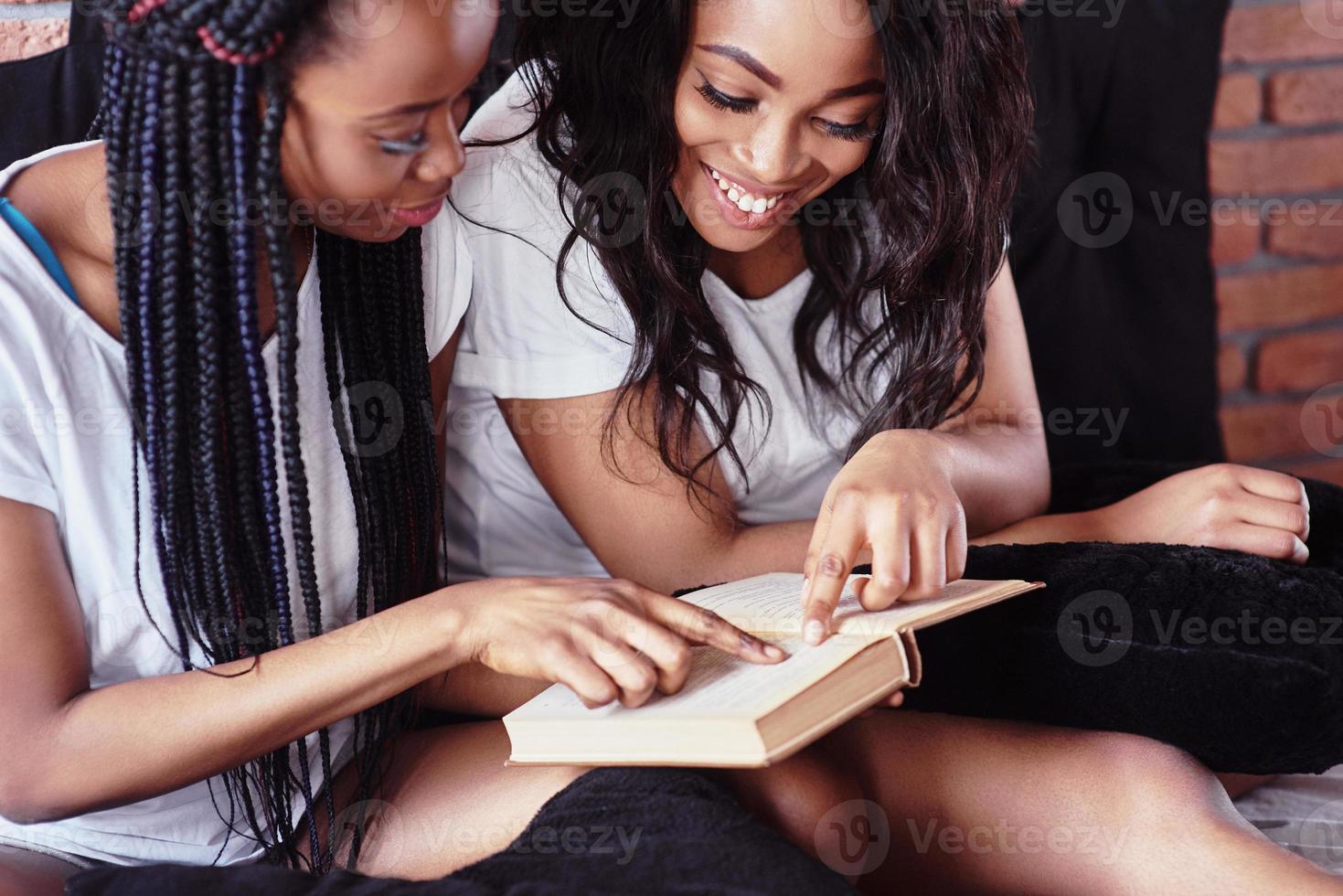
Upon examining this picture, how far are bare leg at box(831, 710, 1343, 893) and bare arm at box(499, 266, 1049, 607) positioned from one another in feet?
0.61

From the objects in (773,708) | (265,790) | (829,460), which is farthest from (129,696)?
(829,460)

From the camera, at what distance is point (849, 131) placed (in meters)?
0.95

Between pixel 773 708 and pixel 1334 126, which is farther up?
pixel 1334 126

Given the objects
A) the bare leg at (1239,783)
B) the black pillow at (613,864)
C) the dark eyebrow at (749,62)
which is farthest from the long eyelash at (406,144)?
the bare leg at (1239,783)

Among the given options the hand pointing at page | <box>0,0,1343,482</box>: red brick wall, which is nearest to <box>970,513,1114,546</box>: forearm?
the hand pointing at page

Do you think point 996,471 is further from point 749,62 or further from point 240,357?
point 240,357

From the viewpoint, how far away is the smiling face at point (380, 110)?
2.20 ft

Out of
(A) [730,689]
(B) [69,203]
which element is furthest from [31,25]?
(A) [730,689]

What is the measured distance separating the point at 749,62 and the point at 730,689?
1.47ft

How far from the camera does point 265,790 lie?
0.83 meters

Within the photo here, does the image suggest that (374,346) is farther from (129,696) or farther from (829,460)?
(829,460)

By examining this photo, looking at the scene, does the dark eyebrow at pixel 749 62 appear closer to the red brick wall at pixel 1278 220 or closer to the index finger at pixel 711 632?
the index finger at pixel 711 632

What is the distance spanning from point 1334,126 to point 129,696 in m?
1.60

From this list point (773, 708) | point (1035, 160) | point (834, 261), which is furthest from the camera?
point (1035, 160)
